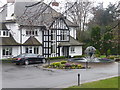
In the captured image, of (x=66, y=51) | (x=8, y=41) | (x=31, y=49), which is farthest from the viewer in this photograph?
(x=66, y=51)

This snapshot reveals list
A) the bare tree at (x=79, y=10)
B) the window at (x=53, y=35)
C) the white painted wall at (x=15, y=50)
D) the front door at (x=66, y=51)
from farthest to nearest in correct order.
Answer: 1. the front door at (x=66, y=51)
2. the window at (x=53, y=35)
3. the white painted wall at (x=15, y=50)
4. the bare tree at (x=79, y=10)

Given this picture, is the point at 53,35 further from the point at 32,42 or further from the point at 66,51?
the point at 32,42

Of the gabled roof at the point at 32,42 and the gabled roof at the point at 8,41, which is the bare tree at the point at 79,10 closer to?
the gabled roof at the point at 32,42

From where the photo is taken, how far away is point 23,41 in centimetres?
3931

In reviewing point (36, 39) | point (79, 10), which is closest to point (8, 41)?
point (36, 39)

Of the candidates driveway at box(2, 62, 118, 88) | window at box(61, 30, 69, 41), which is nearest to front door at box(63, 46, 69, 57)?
window at box(61, 30, 69, 41)

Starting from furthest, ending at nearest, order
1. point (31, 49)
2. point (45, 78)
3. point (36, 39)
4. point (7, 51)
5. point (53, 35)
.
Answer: point (53, 35)
point (36, 39)
point (31, 49)
point (7, 51)
point (45, 78)

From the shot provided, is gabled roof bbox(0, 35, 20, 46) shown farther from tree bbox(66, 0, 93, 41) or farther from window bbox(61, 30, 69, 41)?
tree bbox(66, 0, 93, 41)

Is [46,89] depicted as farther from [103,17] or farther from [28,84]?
[103,17]

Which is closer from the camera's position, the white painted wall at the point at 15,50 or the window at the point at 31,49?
the white painted wall at the point at 15,50

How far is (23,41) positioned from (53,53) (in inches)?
214

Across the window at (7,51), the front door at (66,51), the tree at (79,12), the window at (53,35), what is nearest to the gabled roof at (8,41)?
the window at (7,51)

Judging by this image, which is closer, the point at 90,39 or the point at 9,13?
the point at 9,13

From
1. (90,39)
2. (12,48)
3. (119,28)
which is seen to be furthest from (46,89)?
(90,39)
